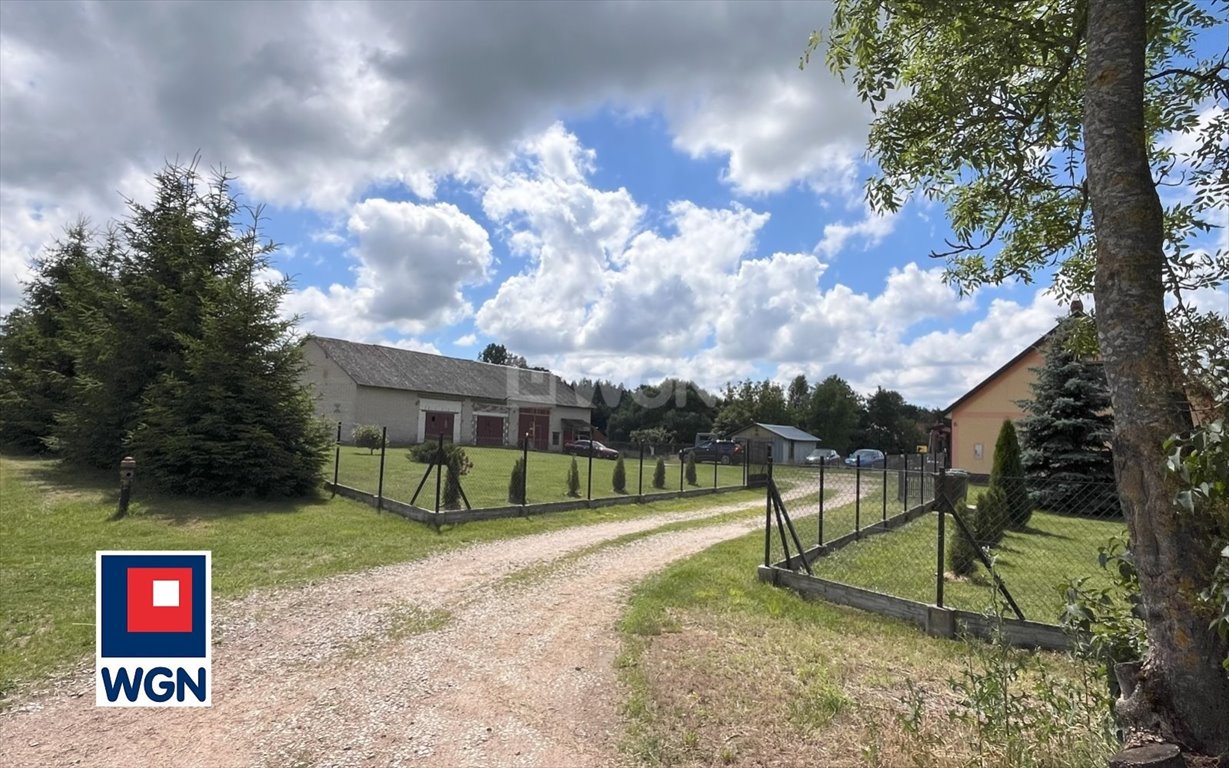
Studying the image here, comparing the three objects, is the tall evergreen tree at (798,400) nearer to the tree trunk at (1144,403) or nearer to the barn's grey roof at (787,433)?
the barn's grey roof at (787,433)

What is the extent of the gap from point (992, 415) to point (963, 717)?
32.0m

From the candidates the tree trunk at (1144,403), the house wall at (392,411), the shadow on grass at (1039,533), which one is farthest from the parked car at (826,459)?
the house wall at (392,411)

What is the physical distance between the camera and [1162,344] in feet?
8.43

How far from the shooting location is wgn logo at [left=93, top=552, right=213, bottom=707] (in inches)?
177

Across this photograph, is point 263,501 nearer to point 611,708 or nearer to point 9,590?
point 9,590

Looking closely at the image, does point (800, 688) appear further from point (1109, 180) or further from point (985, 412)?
point (985, 412)

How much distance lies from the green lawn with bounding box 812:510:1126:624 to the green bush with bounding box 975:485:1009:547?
0.28 meters

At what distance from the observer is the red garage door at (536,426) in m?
45.3

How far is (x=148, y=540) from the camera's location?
9578mm

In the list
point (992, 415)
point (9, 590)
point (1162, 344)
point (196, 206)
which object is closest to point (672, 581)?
point (1162, 344)

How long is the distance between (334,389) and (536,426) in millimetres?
14706

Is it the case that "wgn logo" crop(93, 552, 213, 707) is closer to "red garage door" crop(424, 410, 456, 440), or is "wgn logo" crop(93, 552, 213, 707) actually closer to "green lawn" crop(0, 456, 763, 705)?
"green lawn" crop(0, 456, 763, 705)

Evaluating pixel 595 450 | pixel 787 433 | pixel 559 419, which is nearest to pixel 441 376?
pixel 559 419

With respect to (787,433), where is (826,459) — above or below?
below
